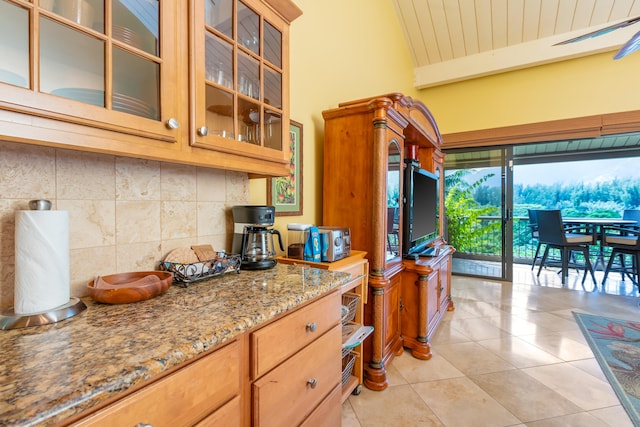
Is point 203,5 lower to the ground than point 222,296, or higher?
higher

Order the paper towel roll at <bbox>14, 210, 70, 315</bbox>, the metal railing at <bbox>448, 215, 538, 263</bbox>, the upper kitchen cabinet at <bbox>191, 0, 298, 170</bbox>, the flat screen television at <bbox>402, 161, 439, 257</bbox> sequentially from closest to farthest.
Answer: the paper towel roll at <bbox>14, 210, 70, 315</bbox> < the upper kitchen cabinet at <bbox>191, 0, 298, 170</bbox> < the flat screen television at <bbox>402, 161, 439, 257</bbox> < the metal railing at <bbox>448, 215, 538, 263</bbox>

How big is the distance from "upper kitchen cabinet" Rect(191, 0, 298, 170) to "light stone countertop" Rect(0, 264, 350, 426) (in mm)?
525

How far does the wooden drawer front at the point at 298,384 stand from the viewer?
32.4 inches

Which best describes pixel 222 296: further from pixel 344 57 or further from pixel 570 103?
pixel 570 103

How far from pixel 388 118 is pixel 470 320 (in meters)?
2.31

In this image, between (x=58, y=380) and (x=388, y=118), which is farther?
(x=388, y=118)

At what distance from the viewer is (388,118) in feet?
5.99

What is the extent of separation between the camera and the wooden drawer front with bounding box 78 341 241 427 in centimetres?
51

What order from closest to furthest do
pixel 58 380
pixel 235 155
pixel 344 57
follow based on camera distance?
pixel 58 380 < pixel 235 155 < pixel 344 57

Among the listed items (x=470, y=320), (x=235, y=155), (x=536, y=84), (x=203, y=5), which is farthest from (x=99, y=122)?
(x=536, y=84)

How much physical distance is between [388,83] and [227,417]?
3.62m

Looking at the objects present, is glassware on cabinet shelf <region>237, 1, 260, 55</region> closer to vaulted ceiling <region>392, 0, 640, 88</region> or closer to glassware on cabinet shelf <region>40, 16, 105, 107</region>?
glassware on cabinet shelf <region>40, 16, 105, 107</region>

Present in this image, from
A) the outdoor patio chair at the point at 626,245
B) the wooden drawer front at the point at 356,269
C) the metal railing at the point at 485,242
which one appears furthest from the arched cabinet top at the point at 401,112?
the outdoor patio chair at the point at 626,245

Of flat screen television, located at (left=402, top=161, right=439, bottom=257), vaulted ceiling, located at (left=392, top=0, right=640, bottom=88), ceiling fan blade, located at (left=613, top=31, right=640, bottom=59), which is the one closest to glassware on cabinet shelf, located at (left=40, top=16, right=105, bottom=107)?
flat screen television, located at (left=402, top=161, right=439, bottom=257)
